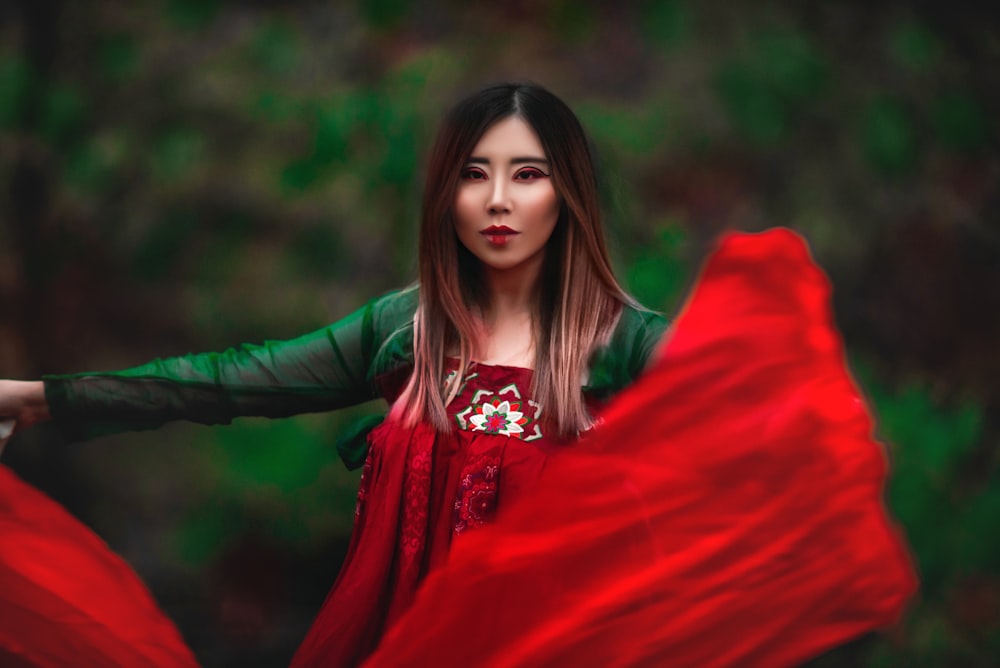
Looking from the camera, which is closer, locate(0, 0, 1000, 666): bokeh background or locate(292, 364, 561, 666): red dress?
locate(292, 364, 561, 666): red dress

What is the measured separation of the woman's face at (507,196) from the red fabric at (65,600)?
26.7 inches

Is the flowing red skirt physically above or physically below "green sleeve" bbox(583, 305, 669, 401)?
below

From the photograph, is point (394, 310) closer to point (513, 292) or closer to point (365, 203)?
point (513, 292)

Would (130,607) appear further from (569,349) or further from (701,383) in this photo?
(701,383)

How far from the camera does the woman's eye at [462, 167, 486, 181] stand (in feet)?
4.37

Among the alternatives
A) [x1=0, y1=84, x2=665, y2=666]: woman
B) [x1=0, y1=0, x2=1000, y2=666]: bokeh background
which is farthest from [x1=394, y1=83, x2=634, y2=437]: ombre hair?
[x1=0, y1=0, x2=1000, y2=666]: bokeh background

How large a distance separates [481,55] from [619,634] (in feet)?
3.24

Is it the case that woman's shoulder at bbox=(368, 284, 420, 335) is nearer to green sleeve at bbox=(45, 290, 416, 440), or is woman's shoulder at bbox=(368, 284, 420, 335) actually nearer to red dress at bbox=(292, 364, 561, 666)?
green sleeve at bbox=(45, 290, 416, 440)

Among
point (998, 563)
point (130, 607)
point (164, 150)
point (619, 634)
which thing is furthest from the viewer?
point (164, 150)

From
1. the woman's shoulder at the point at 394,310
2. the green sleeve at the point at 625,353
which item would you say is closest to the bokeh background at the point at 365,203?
the woman's shoulder at the point at 394,310

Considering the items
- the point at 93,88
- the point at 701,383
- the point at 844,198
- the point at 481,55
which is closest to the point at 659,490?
the point at 701,383

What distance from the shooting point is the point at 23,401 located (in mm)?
1403

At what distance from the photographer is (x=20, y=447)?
1.78 metres

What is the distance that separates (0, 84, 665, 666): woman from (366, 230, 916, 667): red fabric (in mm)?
53
